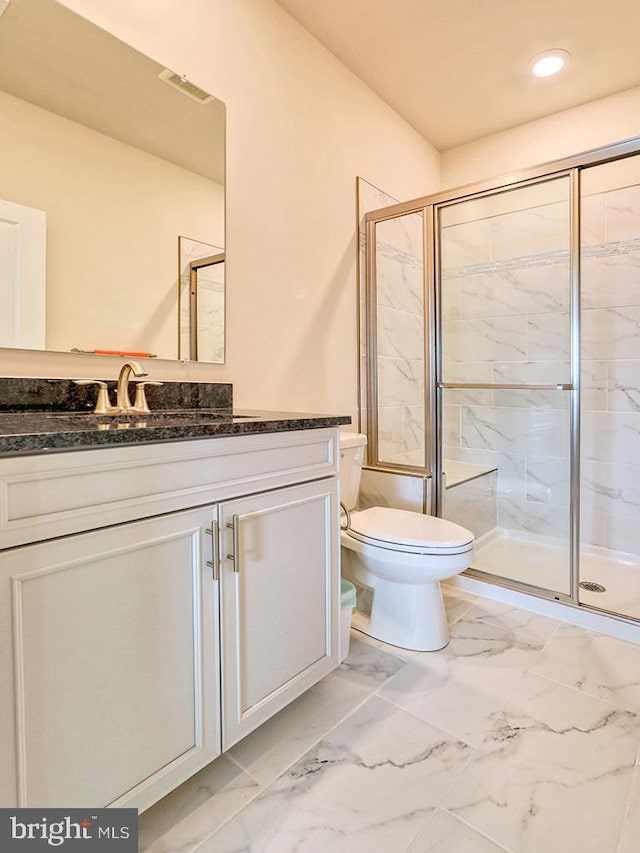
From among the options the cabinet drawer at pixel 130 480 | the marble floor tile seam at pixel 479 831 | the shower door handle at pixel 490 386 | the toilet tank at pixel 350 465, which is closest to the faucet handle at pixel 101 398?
the cabinet drawer at pixel 130 480

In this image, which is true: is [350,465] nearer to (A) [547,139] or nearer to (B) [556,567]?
(B) [556,567]

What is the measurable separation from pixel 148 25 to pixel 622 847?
2.54m

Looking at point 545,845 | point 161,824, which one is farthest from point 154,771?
point 545,845

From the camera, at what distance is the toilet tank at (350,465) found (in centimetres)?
193

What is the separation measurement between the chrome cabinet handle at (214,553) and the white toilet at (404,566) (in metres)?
0.82

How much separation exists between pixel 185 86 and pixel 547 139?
211 centimetres

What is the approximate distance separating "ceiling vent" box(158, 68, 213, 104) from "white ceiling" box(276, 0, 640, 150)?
2.16 ft

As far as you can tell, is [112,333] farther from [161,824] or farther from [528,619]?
[528,619]

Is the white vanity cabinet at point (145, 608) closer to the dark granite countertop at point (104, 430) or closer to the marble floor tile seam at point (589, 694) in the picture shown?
the dark granite countertop at point (104, 430)

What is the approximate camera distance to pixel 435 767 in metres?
1.20

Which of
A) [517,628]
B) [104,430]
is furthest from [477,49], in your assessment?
[517,628]

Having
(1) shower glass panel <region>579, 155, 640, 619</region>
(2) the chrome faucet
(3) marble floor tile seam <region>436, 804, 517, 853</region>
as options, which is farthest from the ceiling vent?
(3) marble floor tile seam <region>436, 804, 517, 853</region>

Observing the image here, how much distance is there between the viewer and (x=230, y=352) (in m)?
1.75

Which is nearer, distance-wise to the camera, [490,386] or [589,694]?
[589,694]
